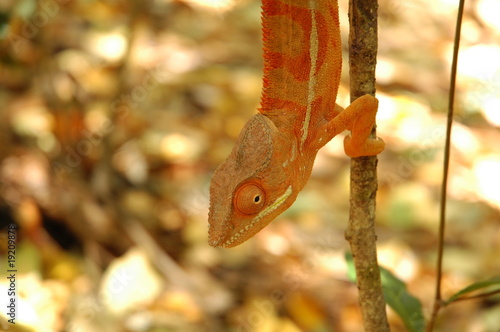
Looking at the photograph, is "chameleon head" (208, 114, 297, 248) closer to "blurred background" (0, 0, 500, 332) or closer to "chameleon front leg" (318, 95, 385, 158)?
"chameleon front leg" (318, 95, 385, 158)

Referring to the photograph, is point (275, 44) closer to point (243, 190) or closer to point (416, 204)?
point (243, 190)

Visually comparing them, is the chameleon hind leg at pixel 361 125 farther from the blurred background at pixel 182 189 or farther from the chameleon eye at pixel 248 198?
the blurred background at pixel 182 189

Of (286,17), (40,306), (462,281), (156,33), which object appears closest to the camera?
(286,17)

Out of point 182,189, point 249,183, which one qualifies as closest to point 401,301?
point 249,183

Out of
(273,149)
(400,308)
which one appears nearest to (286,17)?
Answer: (273,149)

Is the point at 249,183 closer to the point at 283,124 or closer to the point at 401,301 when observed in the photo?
the point at 283,124
